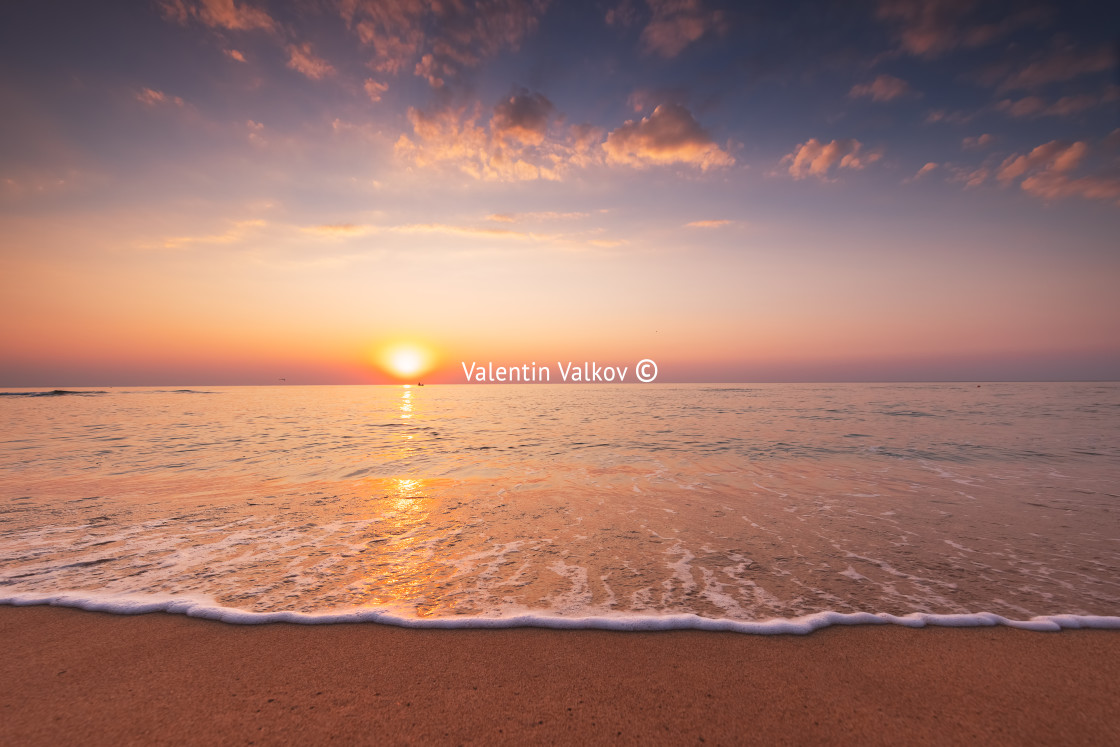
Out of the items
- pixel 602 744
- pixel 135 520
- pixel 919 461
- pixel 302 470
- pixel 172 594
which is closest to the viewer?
pixel 602 744

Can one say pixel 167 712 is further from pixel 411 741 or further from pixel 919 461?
pixel 919 461

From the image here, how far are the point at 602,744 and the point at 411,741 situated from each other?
1.20 metres

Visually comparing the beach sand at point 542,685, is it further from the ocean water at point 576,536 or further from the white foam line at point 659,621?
the ocean water at point 576,536

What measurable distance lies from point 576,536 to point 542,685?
11.8ft

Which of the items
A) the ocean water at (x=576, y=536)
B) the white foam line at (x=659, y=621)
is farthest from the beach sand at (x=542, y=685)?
the ocean water at (x=576, y=536)

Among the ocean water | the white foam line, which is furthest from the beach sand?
the ocean water

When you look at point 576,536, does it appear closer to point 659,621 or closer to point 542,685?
point 659,621

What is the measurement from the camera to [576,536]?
6.94 m

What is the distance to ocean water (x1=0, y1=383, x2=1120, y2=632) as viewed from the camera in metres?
4.63

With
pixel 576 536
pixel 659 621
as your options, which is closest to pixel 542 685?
pixel 659 621

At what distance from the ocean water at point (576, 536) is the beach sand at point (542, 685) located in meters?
0.31

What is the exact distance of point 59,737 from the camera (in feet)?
9.29

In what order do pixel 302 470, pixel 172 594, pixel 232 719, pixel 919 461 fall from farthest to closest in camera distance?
pixel 919 461 < pixel 302 470 < pixel 172 594 < pixel 232 719

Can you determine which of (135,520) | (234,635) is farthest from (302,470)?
(234,635)
